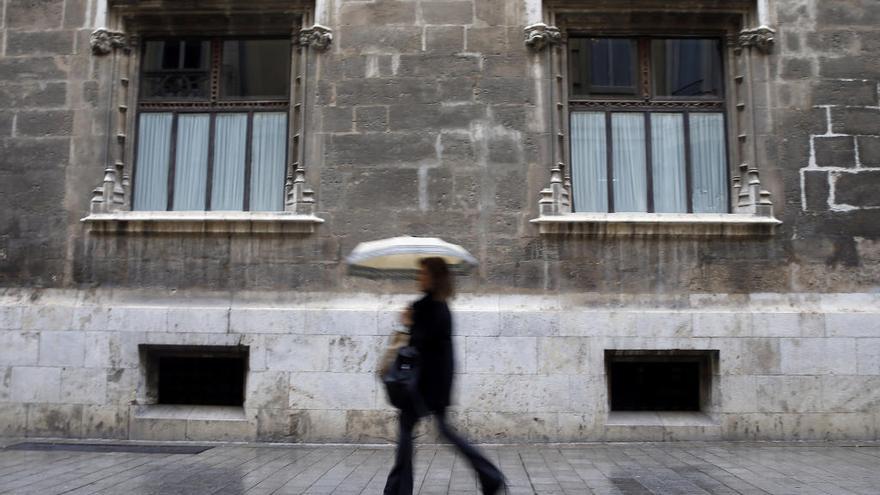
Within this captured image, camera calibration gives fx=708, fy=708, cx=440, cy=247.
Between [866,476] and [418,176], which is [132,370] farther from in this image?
[866,476]

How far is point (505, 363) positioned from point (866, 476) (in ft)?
13.0

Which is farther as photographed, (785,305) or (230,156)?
(230,156)

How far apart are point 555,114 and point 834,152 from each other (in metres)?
3.71

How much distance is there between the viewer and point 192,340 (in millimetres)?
9195

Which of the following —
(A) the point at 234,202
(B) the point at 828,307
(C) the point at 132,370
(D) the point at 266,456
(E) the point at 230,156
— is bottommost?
(D) the point at 266,456

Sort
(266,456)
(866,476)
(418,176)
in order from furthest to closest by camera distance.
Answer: (418,176) < (266,456) < (866,476)

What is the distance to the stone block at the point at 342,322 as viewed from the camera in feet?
29.7

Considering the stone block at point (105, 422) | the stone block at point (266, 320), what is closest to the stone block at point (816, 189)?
the stone block at point (266, 320)

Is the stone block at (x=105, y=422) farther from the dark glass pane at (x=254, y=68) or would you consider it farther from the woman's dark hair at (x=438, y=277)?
the woman's dark hair at (x=438, y=277)

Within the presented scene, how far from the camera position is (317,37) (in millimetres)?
9664

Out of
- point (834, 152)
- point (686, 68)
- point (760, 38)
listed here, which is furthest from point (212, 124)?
point (834, 152)

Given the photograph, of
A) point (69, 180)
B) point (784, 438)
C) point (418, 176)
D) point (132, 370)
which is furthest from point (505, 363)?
point (69, 180)

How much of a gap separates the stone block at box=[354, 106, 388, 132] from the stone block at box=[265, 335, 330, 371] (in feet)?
9.38

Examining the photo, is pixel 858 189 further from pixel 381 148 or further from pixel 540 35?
pixel 381 148
